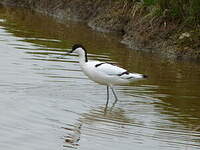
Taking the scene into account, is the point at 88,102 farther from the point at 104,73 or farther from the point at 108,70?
the point at 108,70

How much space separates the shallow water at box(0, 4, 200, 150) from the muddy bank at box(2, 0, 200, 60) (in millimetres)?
716

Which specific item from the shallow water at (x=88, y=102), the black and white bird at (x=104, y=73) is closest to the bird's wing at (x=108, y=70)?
the black and white bird at (x=104, y=73)

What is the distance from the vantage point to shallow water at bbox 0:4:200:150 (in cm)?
916

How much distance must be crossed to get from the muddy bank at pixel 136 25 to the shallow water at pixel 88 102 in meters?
0.72

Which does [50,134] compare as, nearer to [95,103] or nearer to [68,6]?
[95,103]

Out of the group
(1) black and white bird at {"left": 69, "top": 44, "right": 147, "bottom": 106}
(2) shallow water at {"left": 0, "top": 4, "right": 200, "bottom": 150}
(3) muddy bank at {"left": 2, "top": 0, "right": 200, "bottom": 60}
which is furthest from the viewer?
(3) muddy bank at {"left": 2, "top": 0, "right": 200, "bottom": 60}

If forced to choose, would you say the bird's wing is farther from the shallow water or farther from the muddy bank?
the muddy bank

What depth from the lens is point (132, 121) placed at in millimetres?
10484

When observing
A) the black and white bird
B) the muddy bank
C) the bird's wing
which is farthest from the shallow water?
the muddy bank

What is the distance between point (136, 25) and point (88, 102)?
8326 mm

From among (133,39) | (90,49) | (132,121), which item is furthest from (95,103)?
(133,39)

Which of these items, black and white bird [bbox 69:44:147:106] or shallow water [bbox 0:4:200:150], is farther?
black and white bird [bbox 69:44:147:106]

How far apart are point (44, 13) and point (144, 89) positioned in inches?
541

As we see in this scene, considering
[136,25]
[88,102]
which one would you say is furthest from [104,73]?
[136,25]
